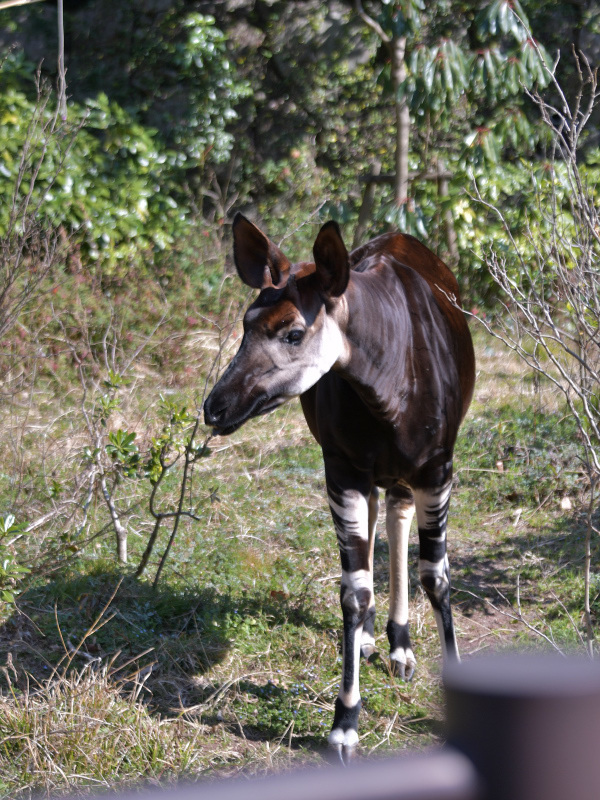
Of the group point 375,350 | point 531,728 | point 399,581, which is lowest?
point 399,581

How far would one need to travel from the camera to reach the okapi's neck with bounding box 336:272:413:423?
2.95 meters

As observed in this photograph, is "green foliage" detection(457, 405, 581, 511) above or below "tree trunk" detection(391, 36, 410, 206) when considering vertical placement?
below

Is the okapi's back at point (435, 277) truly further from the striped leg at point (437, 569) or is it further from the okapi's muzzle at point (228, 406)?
the okapi's muzzle at point (228, 406)

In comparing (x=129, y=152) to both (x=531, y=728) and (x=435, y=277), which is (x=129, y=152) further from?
(x=531, y=728)

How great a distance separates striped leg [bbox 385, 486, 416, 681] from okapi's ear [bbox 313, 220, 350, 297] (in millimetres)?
1343

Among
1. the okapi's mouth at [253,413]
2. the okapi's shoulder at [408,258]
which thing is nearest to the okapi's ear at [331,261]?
the okapi's mouth at [253,413]

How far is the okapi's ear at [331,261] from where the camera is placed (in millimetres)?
2717

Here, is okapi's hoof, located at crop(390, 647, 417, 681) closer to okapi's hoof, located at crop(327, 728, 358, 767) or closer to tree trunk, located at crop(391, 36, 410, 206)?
okapi's hoof, located at crop(327, 728, 358, 767)

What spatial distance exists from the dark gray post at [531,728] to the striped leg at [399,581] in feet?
10.5

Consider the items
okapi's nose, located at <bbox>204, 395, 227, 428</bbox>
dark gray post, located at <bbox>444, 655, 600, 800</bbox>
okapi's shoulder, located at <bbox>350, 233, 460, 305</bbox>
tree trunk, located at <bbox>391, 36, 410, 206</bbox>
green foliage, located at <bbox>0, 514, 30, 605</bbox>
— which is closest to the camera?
dark gray post, located at <bbox>444, 655, 600, 800</bbox>

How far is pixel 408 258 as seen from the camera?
3.74 metres

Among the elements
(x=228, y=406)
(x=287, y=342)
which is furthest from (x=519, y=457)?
→ (x=228, y=406)

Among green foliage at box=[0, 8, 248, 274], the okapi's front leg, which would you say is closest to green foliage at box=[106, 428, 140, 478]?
the okapi's front leg

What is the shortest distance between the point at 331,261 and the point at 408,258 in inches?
40.6
